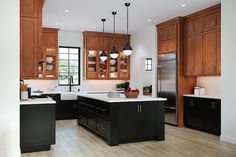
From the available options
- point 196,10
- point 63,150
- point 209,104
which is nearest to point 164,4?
point 196,10

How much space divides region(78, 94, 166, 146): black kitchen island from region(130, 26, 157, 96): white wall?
285 cm

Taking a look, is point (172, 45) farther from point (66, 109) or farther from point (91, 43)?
point (66, 109)

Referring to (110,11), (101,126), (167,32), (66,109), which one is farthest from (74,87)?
(101,126)

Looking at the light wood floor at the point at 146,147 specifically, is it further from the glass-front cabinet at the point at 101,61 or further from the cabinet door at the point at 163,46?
the glass-front cabinet at the point at 101,61

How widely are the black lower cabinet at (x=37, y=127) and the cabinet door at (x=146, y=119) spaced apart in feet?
5.78

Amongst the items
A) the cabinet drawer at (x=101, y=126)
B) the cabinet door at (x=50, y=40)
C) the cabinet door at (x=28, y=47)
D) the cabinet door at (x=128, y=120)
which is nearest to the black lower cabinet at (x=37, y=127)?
the cabinet door at (x=28, y=47)

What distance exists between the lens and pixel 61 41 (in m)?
9.18

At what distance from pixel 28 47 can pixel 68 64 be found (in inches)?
174

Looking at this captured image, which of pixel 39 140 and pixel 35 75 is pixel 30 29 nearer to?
pixel 35 75

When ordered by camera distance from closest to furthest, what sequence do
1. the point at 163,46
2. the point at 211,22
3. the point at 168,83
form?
1. the point at 211,22
2. the point at 168,83
3. the point at 163,46

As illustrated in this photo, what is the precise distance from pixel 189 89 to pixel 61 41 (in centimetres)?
472

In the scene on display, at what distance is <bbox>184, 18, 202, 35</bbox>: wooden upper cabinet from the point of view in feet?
22.2

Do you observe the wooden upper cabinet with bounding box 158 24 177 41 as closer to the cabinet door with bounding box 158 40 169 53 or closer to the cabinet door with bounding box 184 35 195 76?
the cabinet door with bounding box 158 40 169 53
